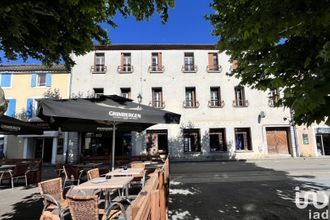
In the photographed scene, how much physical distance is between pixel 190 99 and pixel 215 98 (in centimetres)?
215

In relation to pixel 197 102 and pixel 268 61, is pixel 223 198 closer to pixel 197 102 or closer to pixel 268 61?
pixel 268 61

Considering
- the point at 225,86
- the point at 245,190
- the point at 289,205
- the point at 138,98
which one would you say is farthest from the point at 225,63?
the point at 289,205

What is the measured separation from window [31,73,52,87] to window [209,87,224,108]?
1364 centimetres

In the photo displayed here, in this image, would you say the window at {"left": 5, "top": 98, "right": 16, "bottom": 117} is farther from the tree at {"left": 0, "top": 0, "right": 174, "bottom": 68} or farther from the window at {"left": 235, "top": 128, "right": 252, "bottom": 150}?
the window at {"left": 235, "top": 128, "right": 252, "bottom": 150}

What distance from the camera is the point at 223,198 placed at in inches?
251

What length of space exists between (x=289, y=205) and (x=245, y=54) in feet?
12.2

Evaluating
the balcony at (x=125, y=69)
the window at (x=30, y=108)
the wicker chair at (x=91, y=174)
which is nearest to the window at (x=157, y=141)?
the balcony at (x=125, y=69)

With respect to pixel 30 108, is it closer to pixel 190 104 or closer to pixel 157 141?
pixel 157 141

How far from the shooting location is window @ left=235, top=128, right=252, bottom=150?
19.3 metres

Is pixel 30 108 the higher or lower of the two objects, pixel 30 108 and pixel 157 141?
the higher

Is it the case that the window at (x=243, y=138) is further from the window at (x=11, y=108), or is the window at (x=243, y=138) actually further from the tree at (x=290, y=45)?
the window at (x=11, y=108)

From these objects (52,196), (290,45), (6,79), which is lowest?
(52,196)

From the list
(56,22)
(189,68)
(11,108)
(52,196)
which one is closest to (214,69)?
(189,68)

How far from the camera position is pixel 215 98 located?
20.1 m
